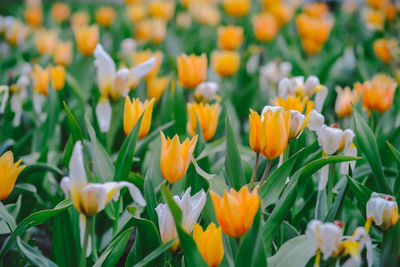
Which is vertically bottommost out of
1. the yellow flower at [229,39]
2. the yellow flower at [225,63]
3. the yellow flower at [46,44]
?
the yellow flower at [229,39]

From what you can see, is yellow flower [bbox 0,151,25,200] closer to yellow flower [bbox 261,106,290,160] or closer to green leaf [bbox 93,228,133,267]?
green leaf [bbox 93,228,133,267]

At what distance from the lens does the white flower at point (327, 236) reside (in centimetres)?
97

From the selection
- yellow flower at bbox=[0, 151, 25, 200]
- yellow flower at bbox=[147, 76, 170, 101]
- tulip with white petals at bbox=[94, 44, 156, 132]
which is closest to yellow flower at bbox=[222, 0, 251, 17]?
yellow flower at bbox=[147, 76, 170, 101]

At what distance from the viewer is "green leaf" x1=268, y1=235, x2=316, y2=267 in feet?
3.63

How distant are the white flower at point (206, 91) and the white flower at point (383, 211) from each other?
40.7 inches

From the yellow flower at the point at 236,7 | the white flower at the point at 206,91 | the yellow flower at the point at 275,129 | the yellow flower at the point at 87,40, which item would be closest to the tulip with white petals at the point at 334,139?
the yellow flower at the point at 275,129

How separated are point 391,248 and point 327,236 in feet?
0.89

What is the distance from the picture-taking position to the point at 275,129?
Result: 47.7 inches

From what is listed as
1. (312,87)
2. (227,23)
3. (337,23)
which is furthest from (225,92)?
(337,23)

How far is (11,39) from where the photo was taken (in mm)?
3223

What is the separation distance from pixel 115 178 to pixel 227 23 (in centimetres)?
353

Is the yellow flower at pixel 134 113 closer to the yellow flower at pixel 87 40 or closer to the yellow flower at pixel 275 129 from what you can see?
the yellow flower at pixel 275 129

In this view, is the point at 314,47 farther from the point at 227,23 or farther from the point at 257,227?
the point at 257,227

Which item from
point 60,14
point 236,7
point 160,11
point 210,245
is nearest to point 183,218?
point 210,245
